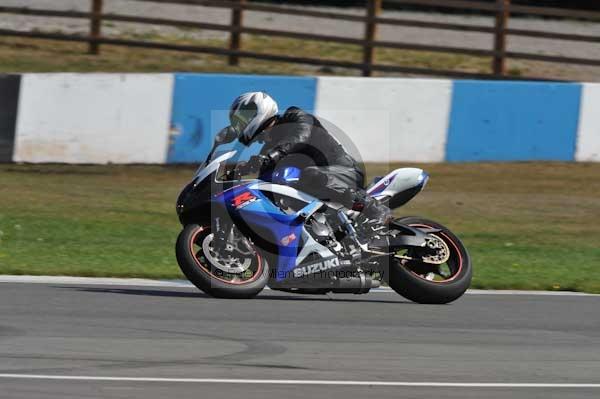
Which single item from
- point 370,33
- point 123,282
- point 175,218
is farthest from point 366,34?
point 123,282

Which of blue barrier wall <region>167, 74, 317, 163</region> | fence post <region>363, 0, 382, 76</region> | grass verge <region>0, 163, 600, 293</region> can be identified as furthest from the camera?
fence post <region>363, 0, 382, 76</region>

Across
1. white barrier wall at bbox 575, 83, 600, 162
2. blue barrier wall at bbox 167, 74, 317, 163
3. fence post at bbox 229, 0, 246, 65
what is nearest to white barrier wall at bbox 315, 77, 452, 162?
blue barrier wall at bbox 167, 74, 317, 163

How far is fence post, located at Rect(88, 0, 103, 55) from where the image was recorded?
2089 cm

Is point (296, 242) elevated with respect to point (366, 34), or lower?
lower

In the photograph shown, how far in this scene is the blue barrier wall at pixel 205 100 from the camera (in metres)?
15.4

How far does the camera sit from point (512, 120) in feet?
54.4

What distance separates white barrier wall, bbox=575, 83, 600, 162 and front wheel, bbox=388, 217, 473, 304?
839 cm

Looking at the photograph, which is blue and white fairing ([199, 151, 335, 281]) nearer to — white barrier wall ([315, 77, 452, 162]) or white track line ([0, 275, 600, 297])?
white track line ([0, 275, 600, 297])

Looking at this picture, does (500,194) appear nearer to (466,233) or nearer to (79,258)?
(466,233)

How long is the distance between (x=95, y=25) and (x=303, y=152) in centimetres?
1344

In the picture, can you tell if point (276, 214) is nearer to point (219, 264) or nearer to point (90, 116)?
point (219, 264)

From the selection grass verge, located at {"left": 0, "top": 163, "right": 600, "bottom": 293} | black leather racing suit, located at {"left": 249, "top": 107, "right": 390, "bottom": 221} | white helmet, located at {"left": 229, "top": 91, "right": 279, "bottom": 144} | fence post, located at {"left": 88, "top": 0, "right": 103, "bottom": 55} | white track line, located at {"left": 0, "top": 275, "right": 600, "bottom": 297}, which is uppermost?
fence post, located at {"left": 88, "top": 0, "right": 103, "bottom": 55}

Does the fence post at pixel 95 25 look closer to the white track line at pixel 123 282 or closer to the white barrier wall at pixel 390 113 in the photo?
the white barrier wall at pixel 390 113

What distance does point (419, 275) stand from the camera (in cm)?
875
